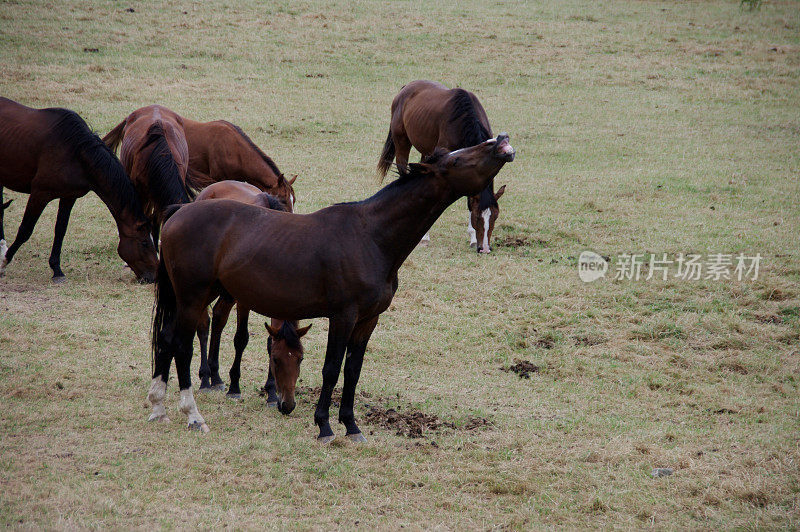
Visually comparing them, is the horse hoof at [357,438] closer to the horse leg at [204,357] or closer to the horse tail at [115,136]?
the horse leg at [204,357]

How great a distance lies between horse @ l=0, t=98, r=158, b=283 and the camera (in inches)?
349

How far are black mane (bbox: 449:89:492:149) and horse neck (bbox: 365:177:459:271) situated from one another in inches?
198

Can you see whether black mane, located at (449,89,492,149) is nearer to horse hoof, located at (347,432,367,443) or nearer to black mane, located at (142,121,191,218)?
black mane, located at (142,121,191,218)

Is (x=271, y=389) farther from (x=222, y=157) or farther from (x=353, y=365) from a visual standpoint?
(x=222, y=157)

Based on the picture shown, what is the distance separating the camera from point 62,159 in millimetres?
8977

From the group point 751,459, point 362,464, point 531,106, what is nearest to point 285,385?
point 362,464

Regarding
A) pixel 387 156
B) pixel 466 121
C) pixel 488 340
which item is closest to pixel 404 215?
pixel 488 340

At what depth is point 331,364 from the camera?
17.9 ft

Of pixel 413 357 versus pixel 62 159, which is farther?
pixel 62 159

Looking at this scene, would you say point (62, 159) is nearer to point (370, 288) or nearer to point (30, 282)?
point (30, 282)

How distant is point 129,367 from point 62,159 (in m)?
3.47

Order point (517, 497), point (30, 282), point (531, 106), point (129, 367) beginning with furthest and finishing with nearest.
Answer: point (531, 106)
point (30, 282)
point (129, 367)
point (517, 497)
